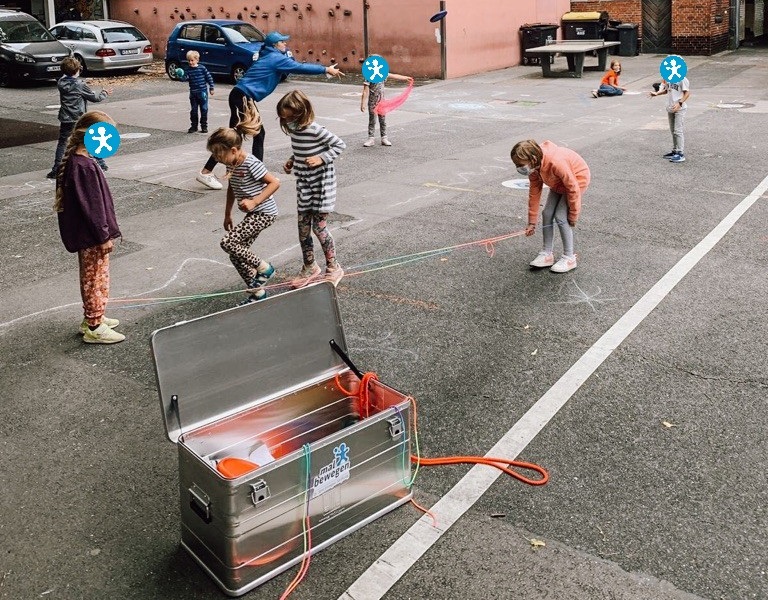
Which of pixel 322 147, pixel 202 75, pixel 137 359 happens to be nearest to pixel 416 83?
pixel 202 75

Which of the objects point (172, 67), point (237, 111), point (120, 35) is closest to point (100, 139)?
point (237, 111)

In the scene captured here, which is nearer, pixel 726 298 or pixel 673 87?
pixel 726 298

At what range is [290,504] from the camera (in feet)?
12.2

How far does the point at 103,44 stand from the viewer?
24766 mm

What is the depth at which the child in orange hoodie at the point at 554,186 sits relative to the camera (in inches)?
279

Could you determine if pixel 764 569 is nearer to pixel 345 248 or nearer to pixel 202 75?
pixel 345 248

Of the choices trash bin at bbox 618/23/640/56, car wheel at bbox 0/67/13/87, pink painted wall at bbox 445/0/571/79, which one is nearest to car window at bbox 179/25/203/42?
car wheel at bbox 0/67/13/87

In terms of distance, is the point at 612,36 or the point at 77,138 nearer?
the point at 77,138

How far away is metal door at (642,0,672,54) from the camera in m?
30.8

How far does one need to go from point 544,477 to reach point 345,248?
4.65 metres

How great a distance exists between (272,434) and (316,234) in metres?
3.25

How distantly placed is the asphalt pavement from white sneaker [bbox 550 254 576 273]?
13 cm

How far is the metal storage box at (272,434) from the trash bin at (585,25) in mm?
26902

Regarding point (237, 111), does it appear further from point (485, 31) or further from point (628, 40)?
point (628, 40)
